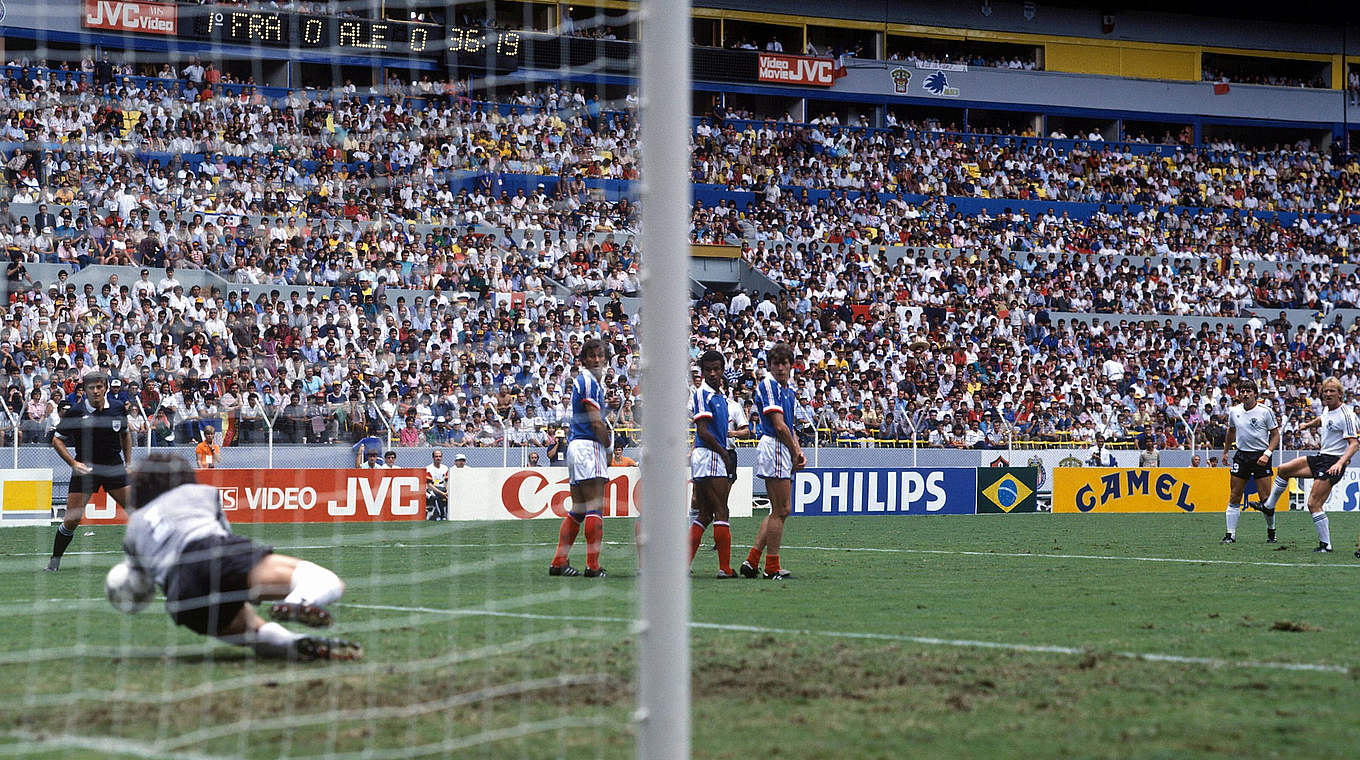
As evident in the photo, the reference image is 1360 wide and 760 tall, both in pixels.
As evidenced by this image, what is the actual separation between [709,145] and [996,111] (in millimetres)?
12397

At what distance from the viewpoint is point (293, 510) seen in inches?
875

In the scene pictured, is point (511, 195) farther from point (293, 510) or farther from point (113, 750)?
point (113, 750)

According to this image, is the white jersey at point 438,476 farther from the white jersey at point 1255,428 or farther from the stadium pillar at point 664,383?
the stadium pillar at point 664,383

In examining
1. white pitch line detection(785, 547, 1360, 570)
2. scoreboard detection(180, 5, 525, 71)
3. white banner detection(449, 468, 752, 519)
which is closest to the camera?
white pitch line detection(785, 547, 1360, 570)

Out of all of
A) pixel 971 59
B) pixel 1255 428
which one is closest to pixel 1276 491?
pixel 1255 428

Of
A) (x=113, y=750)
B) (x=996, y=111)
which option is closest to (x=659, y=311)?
(x=113, y=750)

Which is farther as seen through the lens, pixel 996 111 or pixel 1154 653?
pixel 996 111

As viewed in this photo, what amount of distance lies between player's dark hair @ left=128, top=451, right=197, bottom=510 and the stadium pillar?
320 centimetres

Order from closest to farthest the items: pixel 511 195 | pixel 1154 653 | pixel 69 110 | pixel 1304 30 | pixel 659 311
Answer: pixel 659 311, pixel 1154 653, pixel 69 110, pixel 511 195, pixel 1304 30

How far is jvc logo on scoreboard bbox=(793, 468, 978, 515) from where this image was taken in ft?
87.1

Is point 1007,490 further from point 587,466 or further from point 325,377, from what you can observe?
point 587,466

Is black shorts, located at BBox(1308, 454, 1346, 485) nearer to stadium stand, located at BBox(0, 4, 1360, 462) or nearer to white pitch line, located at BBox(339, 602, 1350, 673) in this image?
stadium stand, located at BBox(0, 4, 1360, 462)

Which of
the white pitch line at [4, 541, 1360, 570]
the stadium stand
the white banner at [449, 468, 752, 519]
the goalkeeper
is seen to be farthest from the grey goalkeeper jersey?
the white banner at [449, 468, 752, 519]

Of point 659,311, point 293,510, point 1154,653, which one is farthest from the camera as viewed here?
point 293,510
